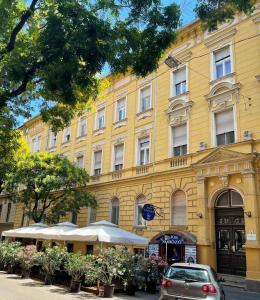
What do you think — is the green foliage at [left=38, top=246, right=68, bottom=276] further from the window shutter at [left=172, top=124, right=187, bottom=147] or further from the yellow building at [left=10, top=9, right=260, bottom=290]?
the window shutter at [left=172, top=124, right=187, bottom=147]

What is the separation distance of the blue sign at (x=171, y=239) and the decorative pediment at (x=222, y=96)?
22.0 ft

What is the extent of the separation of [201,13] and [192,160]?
10.5 metres

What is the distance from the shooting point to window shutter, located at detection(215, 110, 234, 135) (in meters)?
16.8

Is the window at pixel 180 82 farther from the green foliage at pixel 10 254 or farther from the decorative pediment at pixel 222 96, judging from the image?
the green foliage at pixel 10 254

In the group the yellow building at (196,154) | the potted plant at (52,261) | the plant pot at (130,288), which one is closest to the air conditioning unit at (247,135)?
the yellow building at (196,154)

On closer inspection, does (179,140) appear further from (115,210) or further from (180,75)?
(115,210)

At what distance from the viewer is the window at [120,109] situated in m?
24.2

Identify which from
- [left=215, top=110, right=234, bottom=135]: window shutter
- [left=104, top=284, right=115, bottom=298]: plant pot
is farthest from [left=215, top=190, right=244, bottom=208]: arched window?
[left=104, top=284, right=115, bottom=298]: plant pot

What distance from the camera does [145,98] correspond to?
22734 millimetres

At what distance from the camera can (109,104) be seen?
2564 centimetres

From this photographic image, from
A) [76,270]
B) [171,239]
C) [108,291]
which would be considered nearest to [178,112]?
[171,239]

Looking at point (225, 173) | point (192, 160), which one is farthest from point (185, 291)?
point (192, 160)

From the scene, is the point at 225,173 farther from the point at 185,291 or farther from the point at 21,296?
the point at 21,296

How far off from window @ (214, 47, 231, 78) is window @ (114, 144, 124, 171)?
8201 millimetres
